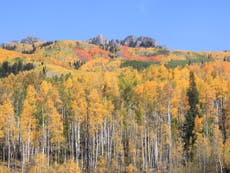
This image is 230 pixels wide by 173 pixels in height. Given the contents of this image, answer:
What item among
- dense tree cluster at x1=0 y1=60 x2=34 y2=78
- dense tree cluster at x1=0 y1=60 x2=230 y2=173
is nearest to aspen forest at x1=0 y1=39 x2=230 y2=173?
dense tree cluster at x1=0 y1=60 x2=230 y2=173

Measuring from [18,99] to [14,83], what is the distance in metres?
14.1

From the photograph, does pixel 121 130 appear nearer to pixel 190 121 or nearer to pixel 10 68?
pixel 190 121

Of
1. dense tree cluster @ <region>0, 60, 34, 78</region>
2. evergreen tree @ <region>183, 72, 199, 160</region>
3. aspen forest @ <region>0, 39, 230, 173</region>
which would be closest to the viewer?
aspen forest @ <region>0, 39, 230, 173</region>

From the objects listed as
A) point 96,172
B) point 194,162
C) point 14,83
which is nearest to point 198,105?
point 194,162

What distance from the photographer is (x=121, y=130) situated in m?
76.0

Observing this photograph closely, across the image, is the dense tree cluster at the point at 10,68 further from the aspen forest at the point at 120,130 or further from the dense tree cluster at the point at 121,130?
the dense tree cluster at the point at 121,130

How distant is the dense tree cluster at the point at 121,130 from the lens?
67250mm

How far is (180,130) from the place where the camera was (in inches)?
2975

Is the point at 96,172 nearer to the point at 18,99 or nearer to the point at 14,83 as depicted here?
the point at 18,99

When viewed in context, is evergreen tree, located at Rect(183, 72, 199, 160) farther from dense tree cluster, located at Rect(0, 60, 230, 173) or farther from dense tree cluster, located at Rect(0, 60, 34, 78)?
dense tree cluster, located at Rect(0, 60, 34, 78)

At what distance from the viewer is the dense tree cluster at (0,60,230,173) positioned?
221ft

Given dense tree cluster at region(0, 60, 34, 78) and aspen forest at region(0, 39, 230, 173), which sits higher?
dense tree cluster at region(0, 60, 34, 78)

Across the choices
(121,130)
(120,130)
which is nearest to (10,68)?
(120,130)

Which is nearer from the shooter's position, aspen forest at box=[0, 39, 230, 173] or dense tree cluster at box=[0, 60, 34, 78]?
aspen forest at box=[0, 39, 230, 173]
